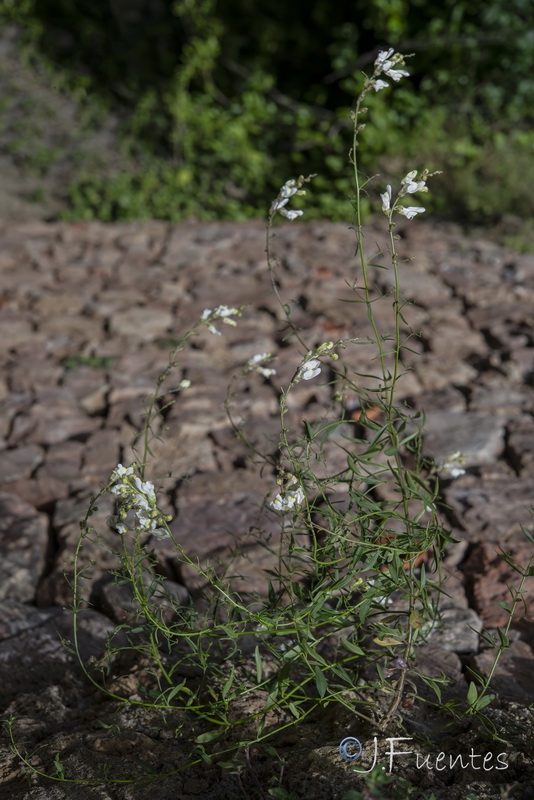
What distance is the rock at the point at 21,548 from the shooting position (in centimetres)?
246

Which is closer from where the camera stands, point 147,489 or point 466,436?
point 147,489

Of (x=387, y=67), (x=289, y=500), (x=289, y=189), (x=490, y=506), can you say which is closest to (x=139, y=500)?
(x=289, y=500)

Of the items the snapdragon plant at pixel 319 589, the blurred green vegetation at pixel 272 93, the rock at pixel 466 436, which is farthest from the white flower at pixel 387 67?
the blurred green vegetation at pixel 272 93

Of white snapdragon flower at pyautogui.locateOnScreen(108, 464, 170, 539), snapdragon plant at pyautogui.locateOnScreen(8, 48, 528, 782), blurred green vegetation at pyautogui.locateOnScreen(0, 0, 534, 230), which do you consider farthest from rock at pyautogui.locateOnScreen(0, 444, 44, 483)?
blurred green vegetation at pyautogui.locateOnScreen(0, 0, 534, 230)

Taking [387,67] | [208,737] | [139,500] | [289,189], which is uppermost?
[387,67]

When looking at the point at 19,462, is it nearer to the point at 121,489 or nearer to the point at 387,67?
the point at 121,489

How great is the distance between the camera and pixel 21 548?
8.52ft

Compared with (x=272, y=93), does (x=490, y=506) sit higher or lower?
lower

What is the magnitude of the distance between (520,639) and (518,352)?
74.4 inches

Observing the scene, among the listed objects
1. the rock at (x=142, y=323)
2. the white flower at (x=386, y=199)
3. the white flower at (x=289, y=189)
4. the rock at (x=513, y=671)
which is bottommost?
the rock at (x=142, y=323)

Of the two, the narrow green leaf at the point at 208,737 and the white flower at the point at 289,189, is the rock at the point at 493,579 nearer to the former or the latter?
the narrow green leaf at the point at 208,737

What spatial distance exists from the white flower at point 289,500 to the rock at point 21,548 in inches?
45.0

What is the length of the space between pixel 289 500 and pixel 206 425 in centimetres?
170

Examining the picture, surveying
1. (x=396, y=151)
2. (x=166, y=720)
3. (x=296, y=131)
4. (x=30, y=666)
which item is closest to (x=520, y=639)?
(x=166, y=720)
